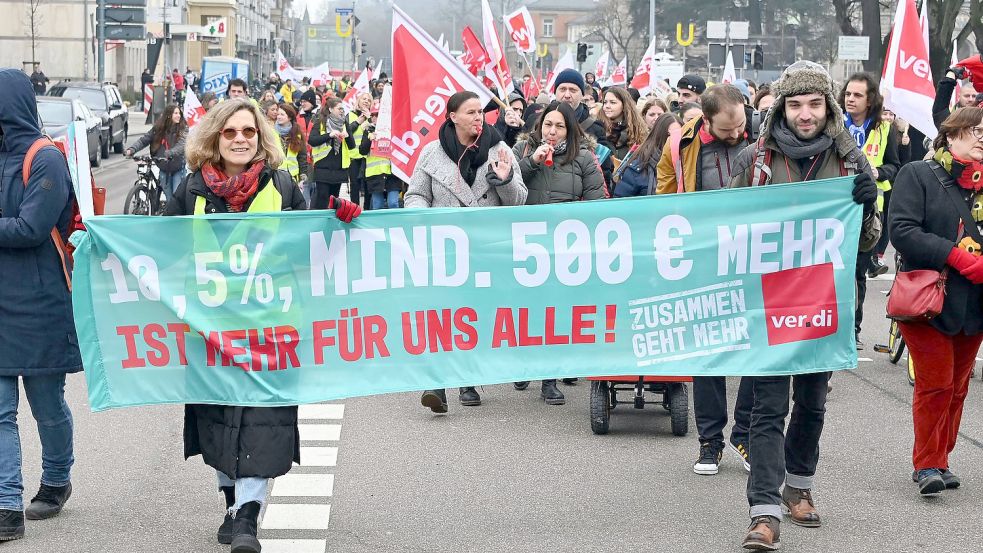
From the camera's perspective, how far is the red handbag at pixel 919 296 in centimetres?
657

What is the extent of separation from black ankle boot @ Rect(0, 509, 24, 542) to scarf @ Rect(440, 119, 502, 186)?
333 cm

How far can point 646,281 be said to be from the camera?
6.26 metres

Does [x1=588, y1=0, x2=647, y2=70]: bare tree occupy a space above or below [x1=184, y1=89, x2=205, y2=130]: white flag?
above

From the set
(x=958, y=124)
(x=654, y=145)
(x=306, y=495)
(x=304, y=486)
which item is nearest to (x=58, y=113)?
(x=654, y=145)

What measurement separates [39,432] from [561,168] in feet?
12.2

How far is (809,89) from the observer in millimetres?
5988

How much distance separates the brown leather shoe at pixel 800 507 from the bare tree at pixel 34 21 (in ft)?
166

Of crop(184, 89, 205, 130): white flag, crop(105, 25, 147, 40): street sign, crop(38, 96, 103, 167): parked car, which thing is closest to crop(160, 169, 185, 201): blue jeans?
crop(184, 89, 205, 130): white flag

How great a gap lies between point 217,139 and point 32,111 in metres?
0.97

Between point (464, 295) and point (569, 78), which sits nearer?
point (464, 295)

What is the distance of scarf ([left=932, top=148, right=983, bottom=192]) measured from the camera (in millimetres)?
6668

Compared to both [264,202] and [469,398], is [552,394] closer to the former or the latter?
[469,398]

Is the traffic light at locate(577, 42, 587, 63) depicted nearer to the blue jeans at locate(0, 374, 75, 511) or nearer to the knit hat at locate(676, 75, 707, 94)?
the knit hat at locate(676, 75, 707, 94)

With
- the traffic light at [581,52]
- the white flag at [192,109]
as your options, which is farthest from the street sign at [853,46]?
the traffic light at [581,52]
